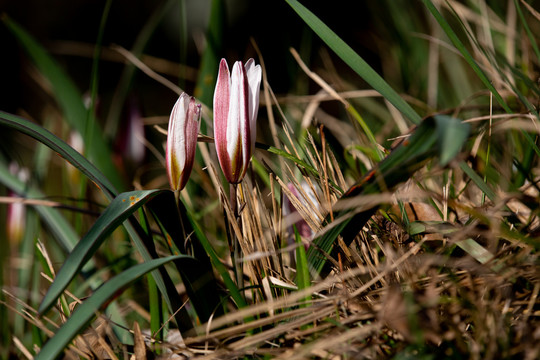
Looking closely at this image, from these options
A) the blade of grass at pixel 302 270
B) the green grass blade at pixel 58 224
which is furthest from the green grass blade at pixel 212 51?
the blade of grass at pixel 302 270

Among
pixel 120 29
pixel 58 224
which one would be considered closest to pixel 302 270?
pixel 58 224

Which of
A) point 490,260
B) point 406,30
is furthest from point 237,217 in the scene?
point 406,30

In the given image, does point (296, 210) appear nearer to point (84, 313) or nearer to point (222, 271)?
point (222, 271)

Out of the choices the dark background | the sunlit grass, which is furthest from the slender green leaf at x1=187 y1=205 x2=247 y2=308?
the dark background

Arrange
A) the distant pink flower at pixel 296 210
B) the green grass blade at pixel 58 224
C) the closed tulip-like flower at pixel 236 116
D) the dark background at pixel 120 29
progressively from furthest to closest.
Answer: the dark background at pixel 120 29 < the green grass blade at pixel 58 224 < the distant pink flower at pixel 296 210 < the closed tulip-like flower at pixel 236 116

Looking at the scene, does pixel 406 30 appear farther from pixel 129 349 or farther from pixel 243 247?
pixel 129 349

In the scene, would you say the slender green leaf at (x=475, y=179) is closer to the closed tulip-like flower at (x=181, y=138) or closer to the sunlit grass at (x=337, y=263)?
the sunlit grass at (x=337, y=263)

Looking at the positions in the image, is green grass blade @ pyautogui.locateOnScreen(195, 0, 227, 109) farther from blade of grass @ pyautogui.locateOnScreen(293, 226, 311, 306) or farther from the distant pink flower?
blade of grass @ pyautogui.locateOnScreen(293, 226, 311, 306)
